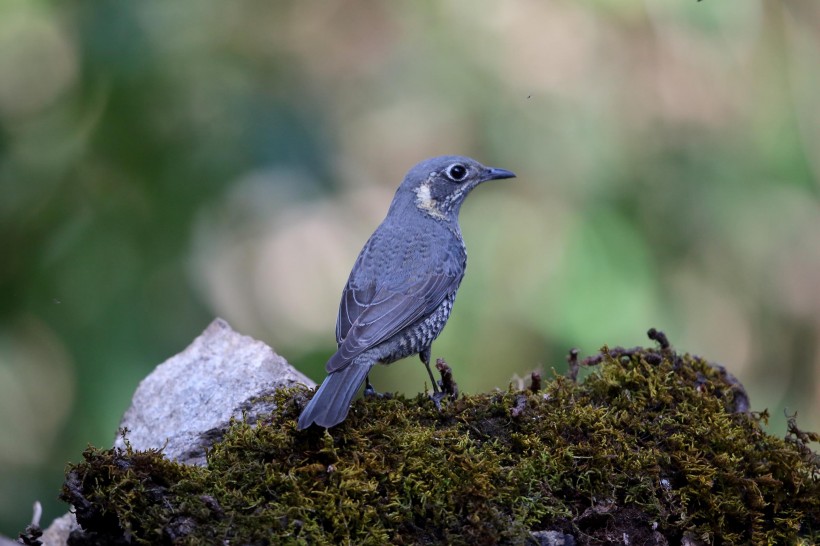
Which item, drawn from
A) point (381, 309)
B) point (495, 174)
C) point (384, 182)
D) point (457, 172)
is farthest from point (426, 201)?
point (384, 182)

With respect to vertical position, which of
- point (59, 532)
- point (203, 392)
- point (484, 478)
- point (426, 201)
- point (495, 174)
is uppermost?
point (495, 174)

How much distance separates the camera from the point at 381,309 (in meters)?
5.07

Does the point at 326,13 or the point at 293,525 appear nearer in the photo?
the point at 293,525

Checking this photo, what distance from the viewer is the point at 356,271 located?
544cm

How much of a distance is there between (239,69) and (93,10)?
111 centimetres

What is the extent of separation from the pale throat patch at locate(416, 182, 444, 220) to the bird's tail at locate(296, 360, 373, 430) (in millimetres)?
1891

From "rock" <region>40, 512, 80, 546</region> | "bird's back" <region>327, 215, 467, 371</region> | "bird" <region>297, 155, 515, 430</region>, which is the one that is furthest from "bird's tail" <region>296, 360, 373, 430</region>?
"rock" <region>40, 512, 80, 546</region>

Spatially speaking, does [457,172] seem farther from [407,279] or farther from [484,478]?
[484,478]

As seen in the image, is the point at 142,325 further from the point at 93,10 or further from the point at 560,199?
the point at 560,199

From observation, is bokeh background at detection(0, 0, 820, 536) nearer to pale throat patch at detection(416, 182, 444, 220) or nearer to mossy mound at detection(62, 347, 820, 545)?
pale throat patch at detection(416, 182, 444, 220)

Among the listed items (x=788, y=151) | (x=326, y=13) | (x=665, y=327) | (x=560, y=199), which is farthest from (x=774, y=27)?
(x=326, y=13)

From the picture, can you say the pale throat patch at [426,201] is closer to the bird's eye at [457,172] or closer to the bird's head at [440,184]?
the bird's head at [440,184]

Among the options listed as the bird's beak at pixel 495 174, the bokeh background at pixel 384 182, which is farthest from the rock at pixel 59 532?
the bird's beak at pixel 495 174

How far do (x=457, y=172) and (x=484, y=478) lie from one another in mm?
2720
